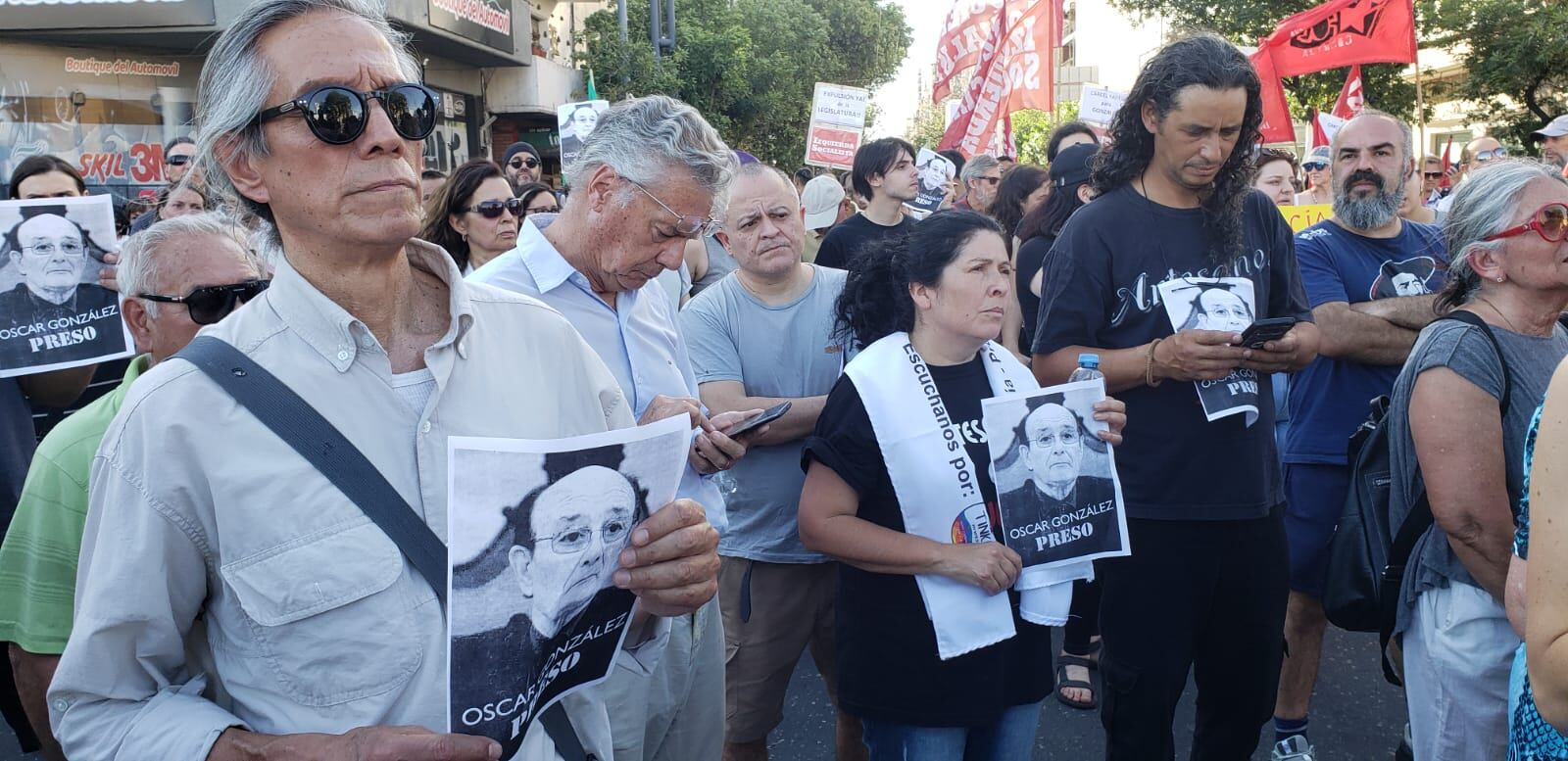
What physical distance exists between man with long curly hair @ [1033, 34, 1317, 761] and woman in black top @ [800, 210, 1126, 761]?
31 centimetres

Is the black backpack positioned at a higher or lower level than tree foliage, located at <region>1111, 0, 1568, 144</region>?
lower

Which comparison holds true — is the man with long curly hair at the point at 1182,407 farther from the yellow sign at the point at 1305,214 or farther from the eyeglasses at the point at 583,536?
the yellow sign at the point at 1305,214

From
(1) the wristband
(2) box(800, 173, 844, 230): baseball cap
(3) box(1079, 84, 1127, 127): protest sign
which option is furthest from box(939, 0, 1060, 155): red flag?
(1) the wristband

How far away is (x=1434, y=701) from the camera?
253 cm

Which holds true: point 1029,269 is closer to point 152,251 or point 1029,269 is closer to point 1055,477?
point 1055,477

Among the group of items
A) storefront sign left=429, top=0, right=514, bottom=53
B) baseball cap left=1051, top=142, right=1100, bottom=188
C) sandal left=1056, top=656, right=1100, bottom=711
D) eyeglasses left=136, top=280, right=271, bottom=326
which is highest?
storefront sign left=429, top=0, right=514, bottom=53

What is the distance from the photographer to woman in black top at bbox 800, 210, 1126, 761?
8.76 feet

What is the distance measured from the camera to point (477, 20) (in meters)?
18.6

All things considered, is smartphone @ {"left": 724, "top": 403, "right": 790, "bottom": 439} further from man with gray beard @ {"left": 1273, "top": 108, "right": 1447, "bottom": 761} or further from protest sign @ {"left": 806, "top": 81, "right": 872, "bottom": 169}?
protest sign @ {"left": 806, "top": 81, "right": 872, "bottom": 169}

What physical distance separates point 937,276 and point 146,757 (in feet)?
6.88

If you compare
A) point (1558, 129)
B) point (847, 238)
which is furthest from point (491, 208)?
point (1558, 129)

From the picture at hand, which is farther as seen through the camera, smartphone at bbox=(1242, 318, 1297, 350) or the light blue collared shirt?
smartphone at bbox=(1242, 318, 1297, 350)

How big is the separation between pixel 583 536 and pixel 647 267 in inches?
49.9

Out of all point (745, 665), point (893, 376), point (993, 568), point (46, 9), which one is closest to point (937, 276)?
point (893, 376)
